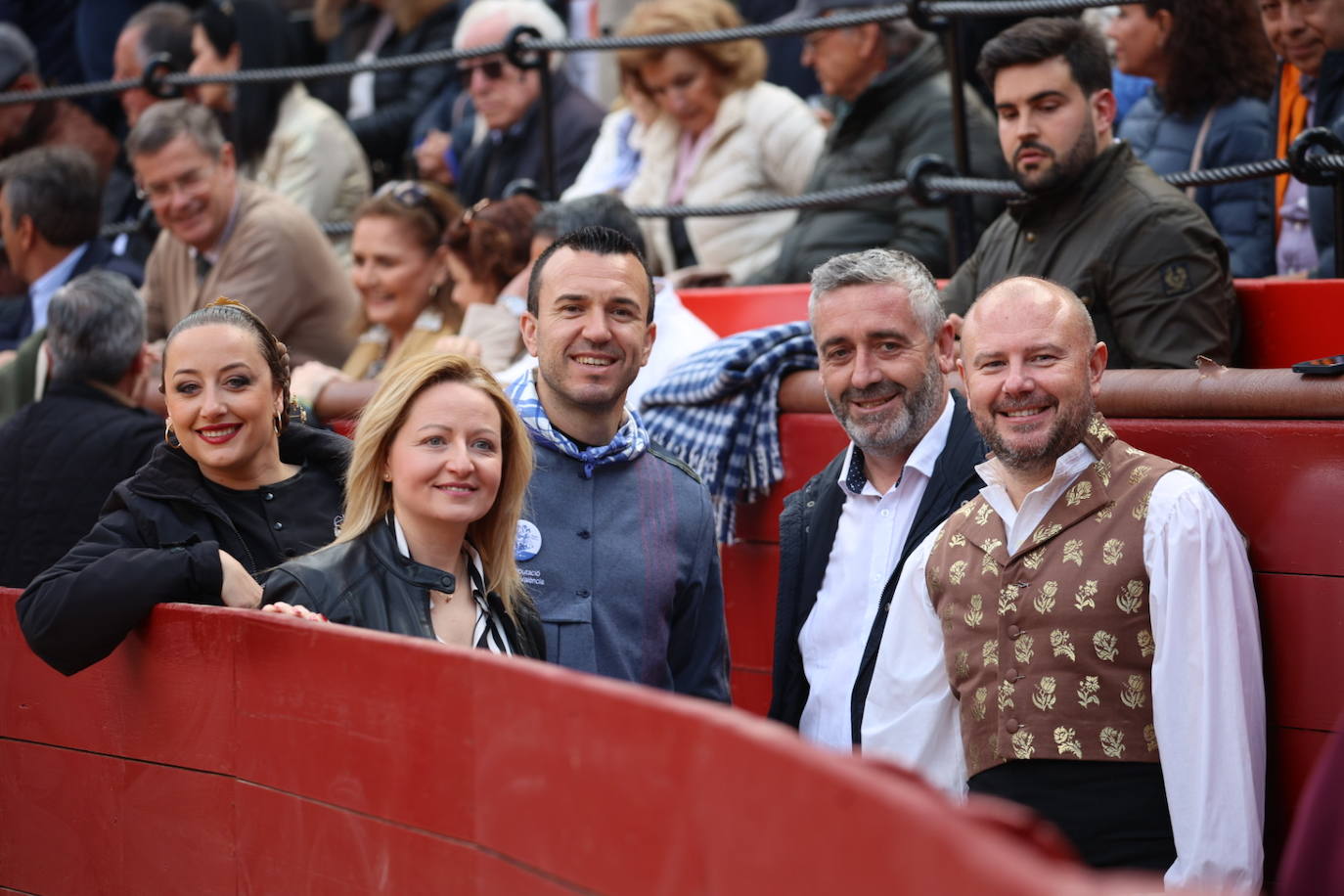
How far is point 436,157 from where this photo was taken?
7.17m

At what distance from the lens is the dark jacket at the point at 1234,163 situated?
179 inches

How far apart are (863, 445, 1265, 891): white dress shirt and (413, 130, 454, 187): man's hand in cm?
475

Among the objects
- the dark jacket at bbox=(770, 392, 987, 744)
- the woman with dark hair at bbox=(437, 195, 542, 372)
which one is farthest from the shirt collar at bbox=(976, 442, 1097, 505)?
the woman with dark hair at bbox=(437, 195, 542, 372)

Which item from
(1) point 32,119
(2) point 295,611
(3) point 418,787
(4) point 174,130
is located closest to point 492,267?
(4) point 174,130

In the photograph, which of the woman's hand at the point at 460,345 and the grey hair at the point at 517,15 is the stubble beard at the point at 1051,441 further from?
the grey hair at the point at 517,15

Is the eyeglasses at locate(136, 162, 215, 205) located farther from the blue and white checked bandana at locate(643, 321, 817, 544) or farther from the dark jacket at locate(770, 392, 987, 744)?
the dark jacket at locate(770, 392, 987, 744)

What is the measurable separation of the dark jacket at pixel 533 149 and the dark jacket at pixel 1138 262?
2829 millimetres

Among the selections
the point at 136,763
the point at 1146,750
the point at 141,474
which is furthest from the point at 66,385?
the point at 1146,750

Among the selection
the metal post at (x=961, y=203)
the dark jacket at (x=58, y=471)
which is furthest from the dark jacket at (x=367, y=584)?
the metal post at (x=961, y=203)

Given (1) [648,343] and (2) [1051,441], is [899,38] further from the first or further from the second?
(2) [1051,441]

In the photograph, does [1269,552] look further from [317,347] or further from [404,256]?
[317,347]

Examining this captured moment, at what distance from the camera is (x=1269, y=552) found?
3.10 m

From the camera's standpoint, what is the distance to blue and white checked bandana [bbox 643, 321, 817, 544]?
415 cm

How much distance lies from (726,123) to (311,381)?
5.19ft
